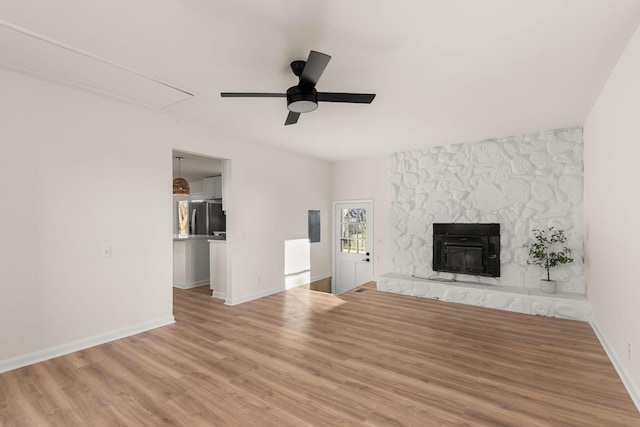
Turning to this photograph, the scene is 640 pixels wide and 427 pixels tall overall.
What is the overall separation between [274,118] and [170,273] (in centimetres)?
243

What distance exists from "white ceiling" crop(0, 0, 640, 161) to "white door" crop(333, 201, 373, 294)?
3246 mm

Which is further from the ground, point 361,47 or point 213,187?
point 361,47

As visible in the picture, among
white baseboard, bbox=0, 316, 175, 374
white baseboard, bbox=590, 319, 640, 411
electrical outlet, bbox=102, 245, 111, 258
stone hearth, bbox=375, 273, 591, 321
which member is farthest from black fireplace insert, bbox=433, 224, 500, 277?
electrical outlet, bbox=102, 245, 111, 258

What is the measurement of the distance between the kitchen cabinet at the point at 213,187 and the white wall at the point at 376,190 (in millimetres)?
3180

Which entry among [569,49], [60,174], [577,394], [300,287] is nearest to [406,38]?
[569,49]

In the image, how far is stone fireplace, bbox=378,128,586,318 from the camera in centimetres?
471

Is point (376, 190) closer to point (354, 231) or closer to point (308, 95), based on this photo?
point (354, 231)

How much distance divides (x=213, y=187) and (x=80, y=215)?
4.87 m

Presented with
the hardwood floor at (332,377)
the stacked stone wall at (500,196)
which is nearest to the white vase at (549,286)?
the stacked stone wall at (500,196)

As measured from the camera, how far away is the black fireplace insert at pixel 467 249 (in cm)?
526

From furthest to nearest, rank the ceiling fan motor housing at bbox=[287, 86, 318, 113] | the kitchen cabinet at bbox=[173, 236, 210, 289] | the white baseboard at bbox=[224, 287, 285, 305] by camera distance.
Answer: the kitchen cabinet at bbox=[173, 236, 210, 289] → the white baseboard at bbox=[224, 287, 285, 305] → the ceiling fan motor housing at bbox=[287, 86, 318, 113]

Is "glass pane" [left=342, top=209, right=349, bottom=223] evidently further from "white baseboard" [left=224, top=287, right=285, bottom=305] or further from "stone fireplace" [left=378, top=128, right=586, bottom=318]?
"white baseboard" [left=224, top=287, right=285, bottom=305]

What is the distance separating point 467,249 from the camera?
5.46 meters

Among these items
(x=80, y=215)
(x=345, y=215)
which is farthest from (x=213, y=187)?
(x=80, y=215)
